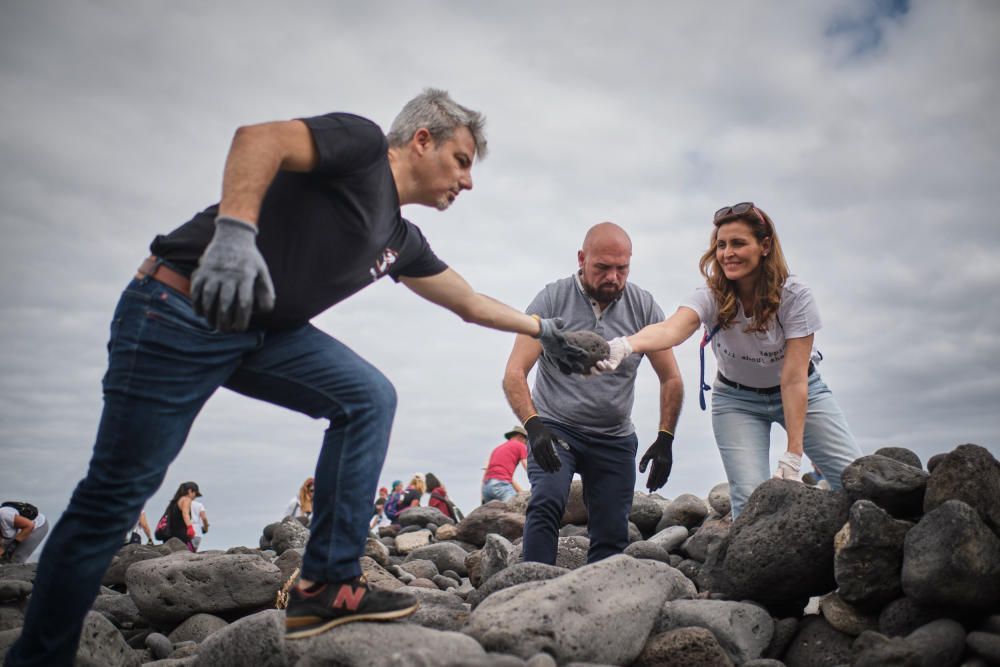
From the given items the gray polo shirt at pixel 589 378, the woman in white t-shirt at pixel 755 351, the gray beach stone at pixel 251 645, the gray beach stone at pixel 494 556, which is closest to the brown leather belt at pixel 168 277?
the gray beach stone at pixel 251 645

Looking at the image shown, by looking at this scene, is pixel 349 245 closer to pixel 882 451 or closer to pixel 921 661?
pixel 921 661

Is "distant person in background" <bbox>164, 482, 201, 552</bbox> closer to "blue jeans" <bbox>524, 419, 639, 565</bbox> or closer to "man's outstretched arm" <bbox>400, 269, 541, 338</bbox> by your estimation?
"blue jeans" <bbox>524, 419, 639, 565</bbox>

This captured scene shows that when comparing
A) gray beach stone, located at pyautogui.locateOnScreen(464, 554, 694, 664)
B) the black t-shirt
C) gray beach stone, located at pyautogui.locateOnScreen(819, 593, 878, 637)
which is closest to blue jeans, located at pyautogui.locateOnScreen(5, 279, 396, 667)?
the black t-shirt

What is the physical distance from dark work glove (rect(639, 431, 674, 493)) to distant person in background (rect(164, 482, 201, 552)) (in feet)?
38.2

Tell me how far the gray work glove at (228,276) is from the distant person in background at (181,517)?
1383cm

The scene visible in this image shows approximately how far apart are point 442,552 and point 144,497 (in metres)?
7.25

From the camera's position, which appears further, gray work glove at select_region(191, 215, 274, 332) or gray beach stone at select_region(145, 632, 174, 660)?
gray beach stone at select_region(145, 632, 174, 660)

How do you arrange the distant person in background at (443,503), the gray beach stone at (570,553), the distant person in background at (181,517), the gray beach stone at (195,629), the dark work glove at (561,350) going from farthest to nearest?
the distant person in background at (443,503) → the distant person in background at (181,517) → the gray beach stone at (570,553) → the gray beach stone at (195,629) → the dark work glove at (561,350)

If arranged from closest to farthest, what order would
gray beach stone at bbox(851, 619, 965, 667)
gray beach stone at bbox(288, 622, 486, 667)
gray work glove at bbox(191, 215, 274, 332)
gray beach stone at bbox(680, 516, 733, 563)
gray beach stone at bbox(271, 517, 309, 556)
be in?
1. gray work glove at bbox(191, 215, 274, 332)
2. gray beach stone at bbox(288, 622, 486, 667)
3. gray beach stone at bbox(851, 619, 965, 667)
4. gray beach stone at bbox(680, 516, 733, 563)
5. gray beach stone at bbox(271, 517, 309, 556)

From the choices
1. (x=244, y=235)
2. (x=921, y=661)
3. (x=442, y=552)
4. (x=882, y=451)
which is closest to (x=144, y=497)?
(x=244, y=235)

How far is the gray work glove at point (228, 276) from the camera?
2725 mm

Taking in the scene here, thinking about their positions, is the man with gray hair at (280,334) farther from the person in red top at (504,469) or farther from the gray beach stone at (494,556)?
the person in red top at (504,469)

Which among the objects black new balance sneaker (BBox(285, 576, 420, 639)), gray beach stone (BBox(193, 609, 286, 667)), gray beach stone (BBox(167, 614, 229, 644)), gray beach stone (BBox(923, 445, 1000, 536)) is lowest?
gray beach stone (BBox(167, 614, 229, 644))

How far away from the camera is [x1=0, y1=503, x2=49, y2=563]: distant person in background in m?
12.9
